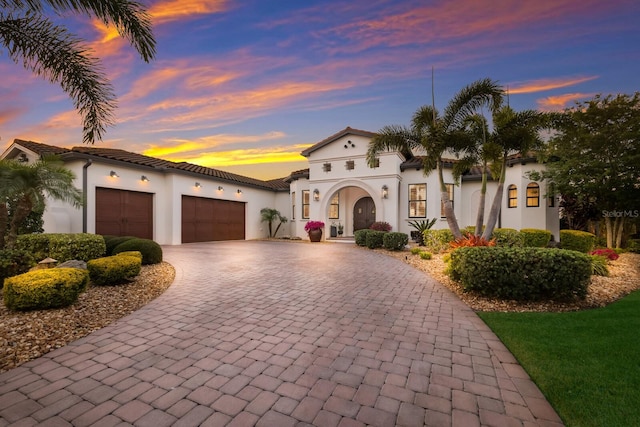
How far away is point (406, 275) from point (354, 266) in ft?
→ 6.07

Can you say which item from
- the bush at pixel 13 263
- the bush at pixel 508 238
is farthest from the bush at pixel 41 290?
the bush at pixel 508 238

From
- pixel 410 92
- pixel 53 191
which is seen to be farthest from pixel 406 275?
pixel 53 191

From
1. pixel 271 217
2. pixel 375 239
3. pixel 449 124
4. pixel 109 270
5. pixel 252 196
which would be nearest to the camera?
pixel 109 270

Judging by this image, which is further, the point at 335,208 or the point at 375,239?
the point at 335,208

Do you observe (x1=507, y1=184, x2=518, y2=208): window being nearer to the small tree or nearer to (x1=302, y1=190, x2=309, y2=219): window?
(x1=302, y1=190, x2=309, y2=219): window

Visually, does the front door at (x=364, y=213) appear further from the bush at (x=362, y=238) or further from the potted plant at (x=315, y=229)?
the bush at (x=362, y=238)

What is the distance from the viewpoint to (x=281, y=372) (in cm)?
291

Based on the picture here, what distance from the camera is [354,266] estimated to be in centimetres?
932

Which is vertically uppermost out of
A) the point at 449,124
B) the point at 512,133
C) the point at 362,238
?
the point at 449,124

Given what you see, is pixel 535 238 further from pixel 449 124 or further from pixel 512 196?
pixel 449 124

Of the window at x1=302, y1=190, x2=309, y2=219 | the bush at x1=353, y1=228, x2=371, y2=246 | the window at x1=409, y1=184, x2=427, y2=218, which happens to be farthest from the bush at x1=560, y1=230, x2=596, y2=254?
the window at x1=302, y1=190, x2=309, y2=219

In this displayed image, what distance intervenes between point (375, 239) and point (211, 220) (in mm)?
10399

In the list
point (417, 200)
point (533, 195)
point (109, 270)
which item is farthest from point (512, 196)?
point (109, 270)

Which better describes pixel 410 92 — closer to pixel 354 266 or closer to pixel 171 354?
pixel 354 266
